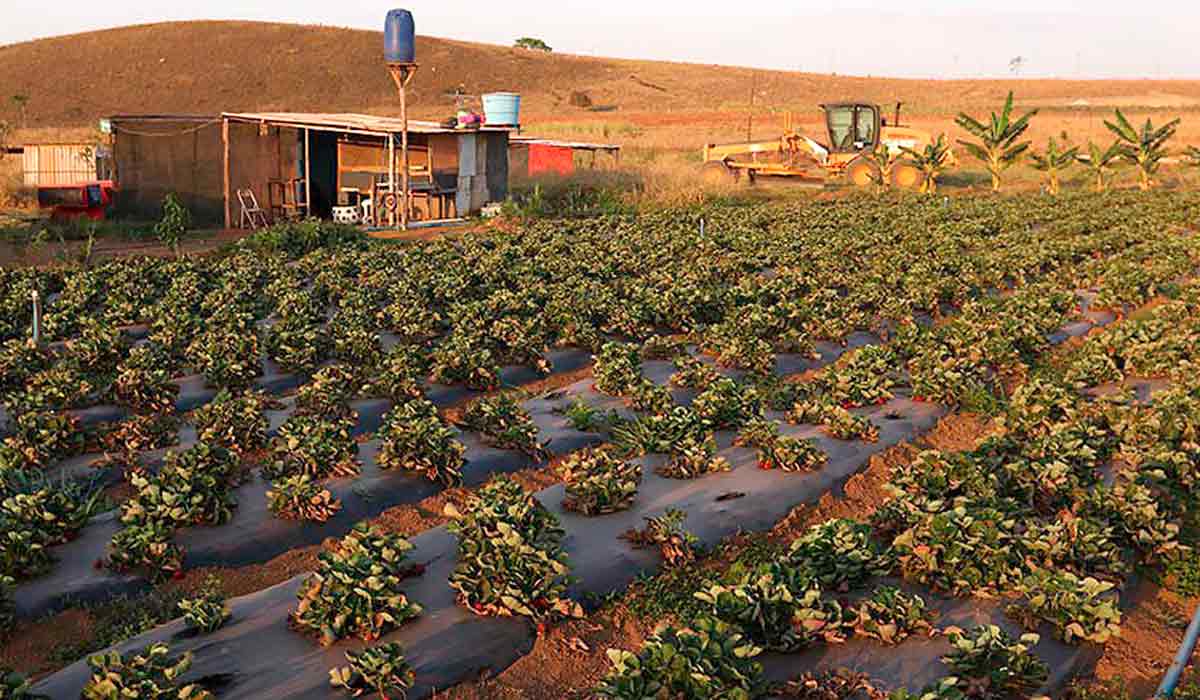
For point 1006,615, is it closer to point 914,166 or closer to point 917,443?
point 917,443

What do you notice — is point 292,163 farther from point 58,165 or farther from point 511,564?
point 511,564

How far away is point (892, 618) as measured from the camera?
19.2 ft

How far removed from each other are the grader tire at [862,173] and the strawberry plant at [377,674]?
3303 centimetres

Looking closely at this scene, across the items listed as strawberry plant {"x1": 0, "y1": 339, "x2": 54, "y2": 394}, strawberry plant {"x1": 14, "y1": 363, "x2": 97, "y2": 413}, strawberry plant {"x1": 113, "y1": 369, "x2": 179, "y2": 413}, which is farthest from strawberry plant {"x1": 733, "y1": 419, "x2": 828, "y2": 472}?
strawberry plant {"x1": 0, "y1": 339, "x2": 54, "y2": 394}

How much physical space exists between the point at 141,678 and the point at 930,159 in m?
33.6

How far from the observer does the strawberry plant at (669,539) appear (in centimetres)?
716

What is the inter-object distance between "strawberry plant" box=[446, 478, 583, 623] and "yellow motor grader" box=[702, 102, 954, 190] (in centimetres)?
3007

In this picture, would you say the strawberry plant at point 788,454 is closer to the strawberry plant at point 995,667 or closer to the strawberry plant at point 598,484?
the strawberry plant at point 598,484

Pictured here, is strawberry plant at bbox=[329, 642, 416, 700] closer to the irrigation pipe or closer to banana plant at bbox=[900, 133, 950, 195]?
the irrigation pipe

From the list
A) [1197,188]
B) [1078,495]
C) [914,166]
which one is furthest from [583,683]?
[1197,188]

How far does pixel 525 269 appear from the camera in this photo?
17.5 metres

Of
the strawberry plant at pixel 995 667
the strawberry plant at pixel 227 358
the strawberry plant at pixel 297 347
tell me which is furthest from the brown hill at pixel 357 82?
the strawberry plant at pixel 995 667

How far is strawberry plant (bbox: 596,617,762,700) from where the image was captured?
4898 mm

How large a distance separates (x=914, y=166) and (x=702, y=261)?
2007 cm
